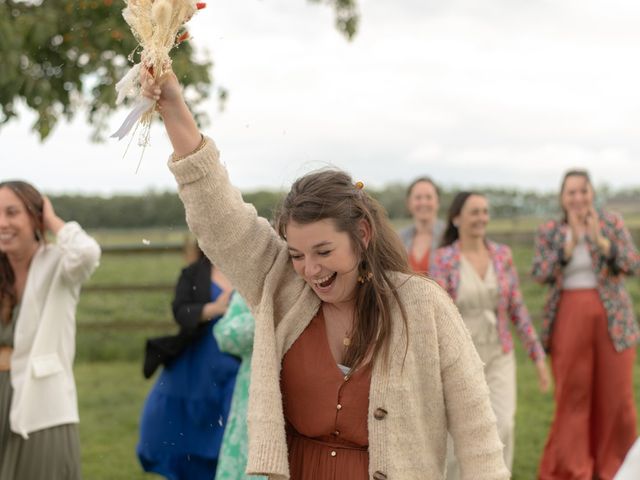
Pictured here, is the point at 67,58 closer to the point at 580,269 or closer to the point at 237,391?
the point at 237,391

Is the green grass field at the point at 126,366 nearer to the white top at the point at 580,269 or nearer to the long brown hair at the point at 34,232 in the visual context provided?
the long brown hair at the point at 34,232

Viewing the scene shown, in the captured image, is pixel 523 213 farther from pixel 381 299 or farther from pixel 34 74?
pixel 381 299

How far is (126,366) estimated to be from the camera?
13094 mm

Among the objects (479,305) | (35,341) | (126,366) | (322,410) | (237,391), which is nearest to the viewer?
(322,410)

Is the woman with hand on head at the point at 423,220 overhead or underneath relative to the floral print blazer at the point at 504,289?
overhead

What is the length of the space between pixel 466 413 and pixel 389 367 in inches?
11.4

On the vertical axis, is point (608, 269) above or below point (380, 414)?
above

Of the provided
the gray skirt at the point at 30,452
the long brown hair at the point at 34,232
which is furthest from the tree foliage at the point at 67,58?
the gray skirt at the point at 30,452

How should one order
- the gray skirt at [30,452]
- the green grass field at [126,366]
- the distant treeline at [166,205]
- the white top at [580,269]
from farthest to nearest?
the distant treeline at [166,205] < the green grass field at [126,366] < the white top at [580,269] < the gray skirt at [30,452]

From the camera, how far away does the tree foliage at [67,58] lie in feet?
19.0

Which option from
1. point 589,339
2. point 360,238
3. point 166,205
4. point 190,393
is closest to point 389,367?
point 360,238

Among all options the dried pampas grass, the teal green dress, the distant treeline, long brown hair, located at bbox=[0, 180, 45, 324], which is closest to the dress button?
the dried pampas grass

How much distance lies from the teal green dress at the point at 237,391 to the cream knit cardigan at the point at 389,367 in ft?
6.26

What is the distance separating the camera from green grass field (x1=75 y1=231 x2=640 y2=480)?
8.34 meters
